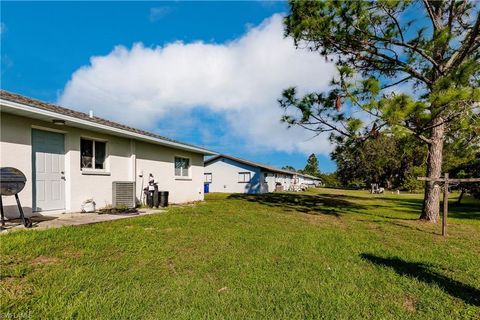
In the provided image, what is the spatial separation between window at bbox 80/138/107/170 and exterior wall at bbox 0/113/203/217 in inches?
7.4

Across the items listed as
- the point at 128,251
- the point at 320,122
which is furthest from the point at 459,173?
the point at 128,251

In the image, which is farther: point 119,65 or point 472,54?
point 119,65

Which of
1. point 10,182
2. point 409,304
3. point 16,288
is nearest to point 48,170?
point 10,182

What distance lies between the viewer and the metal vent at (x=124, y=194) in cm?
933

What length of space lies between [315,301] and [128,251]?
10.1 ft

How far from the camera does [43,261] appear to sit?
384 cm

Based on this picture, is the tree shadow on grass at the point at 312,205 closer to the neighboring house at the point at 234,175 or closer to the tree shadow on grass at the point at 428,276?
the tree shadow on grass at the point at 428,276

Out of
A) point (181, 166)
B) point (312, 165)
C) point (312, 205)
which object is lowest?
point (312, 205)

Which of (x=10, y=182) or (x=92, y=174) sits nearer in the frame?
(x=10, y=182)

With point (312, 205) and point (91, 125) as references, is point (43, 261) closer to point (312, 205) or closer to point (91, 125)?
point (91, 125)

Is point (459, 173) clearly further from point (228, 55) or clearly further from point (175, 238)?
point (175, 238)

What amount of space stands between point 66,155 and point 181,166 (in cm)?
647

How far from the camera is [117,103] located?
22938 mm

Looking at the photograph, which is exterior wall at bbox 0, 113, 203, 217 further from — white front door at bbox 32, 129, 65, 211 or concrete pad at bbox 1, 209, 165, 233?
concrete pad at bbox 1, 209, 165, 233
